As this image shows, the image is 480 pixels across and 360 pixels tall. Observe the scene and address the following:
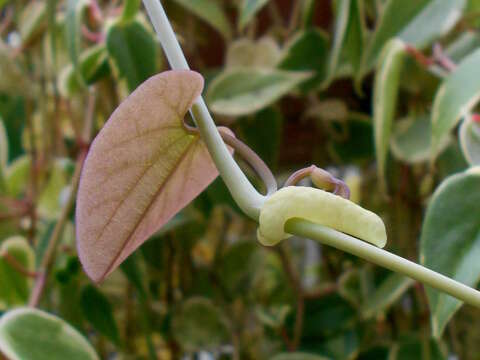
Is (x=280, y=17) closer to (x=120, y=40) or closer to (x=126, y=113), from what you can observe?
(x=120, y=40)

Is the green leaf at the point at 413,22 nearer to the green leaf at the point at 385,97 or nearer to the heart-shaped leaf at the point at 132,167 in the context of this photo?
the green leaf at the point at 385,97

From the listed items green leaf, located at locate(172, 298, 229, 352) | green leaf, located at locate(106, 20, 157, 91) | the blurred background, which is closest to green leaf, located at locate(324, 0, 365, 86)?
the blurred background

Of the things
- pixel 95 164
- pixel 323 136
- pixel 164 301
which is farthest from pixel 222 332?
pixel 95 164

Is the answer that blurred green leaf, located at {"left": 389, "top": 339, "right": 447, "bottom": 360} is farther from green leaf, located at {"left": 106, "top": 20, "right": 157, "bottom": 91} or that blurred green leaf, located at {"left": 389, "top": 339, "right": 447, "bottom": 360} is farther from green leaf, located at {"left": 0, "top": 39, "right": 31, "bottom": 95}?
green leaf, located at {"left": 0, "top": 39, "right": 31, "bottom": 95}

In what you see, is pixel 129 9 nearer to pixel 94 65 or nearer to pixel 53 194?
pixel 94 65

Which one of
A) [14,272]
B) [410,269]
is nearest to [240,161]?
[14,272]

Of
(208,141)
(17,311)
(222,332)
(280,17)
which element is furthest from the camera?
(280,17)

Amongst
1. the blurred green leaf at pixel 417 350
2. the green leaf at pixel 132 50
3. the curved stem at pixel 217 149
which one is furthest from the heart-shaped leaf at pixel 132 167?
the blurred green leaf at pixel 417 350
